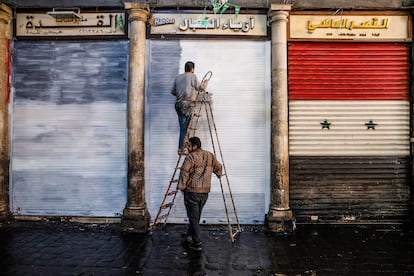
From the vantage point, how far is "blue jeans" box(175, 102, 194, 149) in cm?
754

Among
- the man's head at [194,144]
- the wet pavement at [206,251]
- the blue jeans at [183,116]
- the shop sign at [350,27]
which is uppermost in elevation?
the shop sign at [350,27]

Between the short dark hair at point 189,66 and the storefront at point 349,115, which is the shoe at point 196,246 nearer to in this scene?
the storefront at point 349,115

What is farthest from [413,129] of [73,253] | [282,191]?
[73,253]

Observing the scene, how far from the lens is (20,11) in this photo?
835 cm

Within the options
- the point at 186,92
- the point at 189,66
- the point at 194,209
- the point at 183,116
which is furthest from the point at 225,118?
the point at 194,209

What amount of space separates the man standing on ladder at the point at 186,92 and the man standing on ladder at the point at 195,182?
115cm

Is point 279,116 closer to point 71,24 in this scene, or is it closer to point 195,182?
point 195,182

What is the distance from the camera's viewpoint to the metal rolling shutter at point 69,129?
8.20 metres

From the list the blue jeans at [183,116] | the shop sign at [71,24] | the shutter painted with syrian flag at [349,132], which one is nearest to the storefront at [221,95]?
the blue jeans at [183,116]

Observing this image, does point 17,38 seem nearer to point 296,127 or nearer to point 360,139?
point 296,127

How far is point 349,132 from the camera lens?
818 centimetres

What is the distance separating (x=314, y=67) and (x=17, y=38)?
6.82 metres

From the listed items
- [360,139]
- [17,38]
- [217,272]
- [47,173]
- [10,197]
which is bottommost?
[217,272]

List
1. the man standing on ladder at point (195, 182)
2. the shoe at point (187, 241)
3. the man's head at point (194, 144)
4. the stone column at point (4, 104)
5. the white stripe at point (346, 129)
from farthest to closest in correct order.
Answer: the white stripe at point (346, 129) < the stone column at point (4, 104) < the shoe at point (187, 241) < the man's head at point (194, 144) < the man standing on ladder at point (195, 182)
